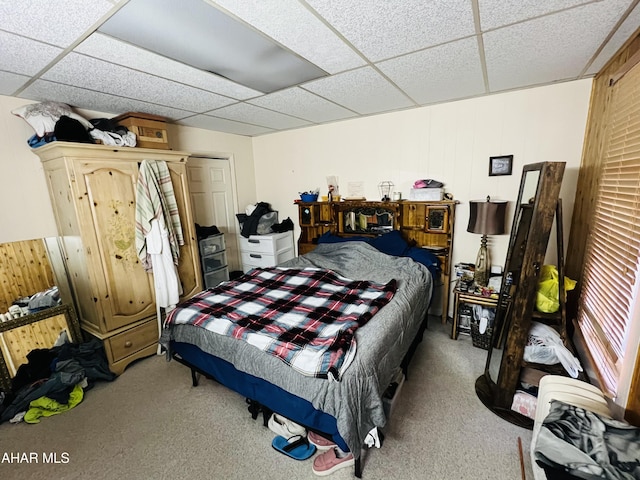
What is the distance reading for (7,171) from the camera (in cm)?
212

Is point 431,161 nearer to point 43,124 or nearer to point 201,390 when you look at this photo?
point 201,390

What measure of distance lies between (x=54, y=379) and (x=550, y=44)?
3.84 m

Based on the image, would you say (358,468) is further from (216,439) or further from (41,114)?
(41,114)

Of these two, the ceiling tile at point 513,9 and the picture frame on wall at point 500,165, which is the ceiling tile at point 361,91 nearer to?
the ceiling tile at point 513,9

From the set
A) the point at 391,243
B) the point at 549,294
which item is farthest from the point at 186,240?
the point at 549,294

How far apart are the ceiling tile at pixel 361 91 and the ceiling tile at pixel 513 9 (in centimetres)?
71

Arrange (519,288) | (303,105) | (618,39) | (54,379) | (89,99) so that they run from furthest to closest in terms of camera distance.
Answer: (303,105) → (89,99) → (54,379) → (519,288) → (618,39)

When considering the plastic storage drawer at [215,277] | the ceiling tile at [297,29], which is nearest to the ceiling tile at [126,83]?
the ceiling tile at [297,29]

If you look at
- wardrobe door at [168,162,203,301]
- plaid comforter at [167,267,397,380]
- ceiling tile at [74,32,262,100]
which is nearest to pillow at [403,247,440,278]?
plaid comforter at [167,267,397,380]

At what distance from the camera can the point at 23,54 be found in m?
1.46

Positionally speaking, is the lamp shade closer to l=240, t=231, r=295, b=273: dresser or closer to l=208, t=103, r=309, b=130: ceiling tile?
l=208, t=103, r=309, b=130: ceiling tile

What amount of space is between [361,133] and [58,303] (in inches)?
130

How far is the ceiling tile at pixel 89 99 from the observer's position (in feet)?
6.36

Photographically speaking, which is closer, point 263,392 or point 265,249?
point 263,392
